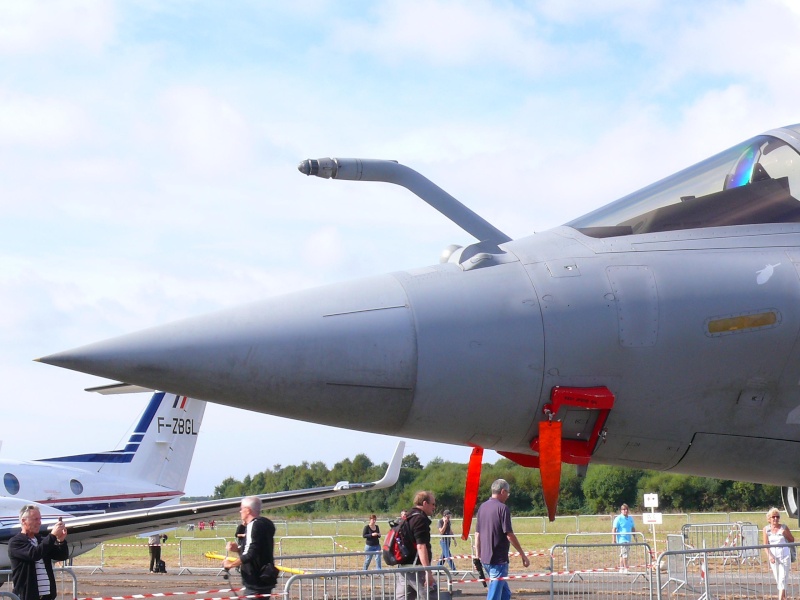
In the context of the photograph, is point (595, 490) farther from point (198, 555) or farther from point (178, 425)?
point (178, 425)

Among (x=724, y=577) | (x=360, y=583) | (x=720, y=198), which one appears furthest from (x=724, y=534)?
(x=720, y=198)

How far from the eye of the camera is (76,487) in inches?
852

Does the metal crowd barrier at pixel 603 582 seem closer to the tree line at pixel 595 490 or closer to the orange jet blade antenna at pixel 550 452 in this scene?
the orange jet blade antenna at pixel 550 452

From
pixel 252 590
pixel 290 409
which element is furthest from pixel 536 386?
pixel 252 590

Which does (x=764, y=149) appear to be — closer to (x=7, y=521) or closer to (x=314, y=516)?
(x=7, y=521)

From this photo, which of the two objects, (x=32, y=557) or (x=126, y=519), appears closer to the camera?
(x=32, y=557)

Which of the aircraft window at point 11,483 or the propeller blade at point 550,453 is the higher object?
Result: the aircraft window at point 11,483

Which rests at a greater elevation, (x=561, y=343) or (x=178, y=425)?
(x=178, y=425)

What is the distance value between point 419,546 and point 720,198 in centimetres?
590

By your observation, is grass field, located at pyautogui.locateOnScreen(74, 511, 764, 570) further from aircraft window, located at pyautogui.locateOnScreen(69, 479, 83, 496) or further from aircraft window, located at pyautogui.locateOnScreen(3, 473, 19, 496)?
aircraft window, located at pyautogui.locateOnScreen(3, 473, 19, 496)

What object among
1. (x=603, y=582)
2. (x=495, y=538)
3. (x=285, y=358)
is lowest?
(x=603, y=582)

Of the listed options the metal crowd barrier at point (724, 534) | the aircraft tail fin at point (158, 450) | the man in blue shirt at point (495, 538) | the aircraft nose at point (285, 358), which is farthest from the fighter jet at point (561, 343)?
the aircraft tail fin at point (158, 450)

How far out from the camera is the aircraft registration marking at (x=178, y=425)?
25906 mm

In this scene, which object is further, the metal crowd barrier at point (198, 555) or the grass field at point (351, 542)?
the grass field at point (351, 542)
